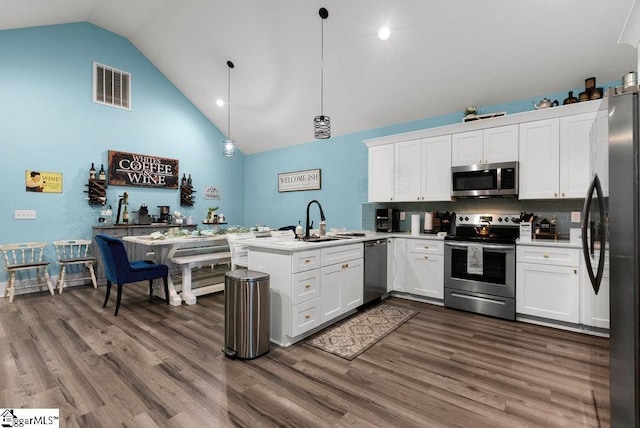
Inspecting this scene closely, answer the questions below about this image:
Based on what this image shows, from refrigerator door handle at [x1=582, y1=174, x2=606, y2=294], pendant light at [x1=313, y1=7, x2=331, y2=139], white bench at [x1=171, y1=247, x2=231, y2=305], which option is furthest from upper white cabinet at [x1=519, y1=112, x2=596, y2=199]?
white bench at [x1=171, y1=247, x2=231, y2=305]

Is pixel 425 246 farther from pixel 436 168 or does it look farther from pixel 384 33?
pixel 384 33

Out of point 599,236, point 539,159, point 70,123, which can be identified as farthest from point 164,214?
point 599,236

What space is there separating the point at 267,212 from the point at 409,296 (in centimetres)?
418

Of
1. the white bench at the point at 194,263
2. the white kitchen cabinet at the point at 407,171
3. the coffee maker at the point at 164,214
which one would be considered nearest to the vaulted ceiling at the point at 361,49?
the white kitchen cabinet at the point at 407,171

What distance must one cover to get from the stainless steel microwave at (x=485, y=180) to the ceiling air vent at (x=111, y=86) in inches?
238

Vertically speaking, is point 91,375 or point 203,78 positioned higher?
point 203,78

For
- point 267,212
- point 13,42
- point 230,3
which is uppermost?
point 230,3

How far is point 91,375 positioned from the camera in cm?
228

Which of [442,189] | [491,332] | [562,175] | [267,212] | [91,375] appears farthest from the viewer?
[267,212]

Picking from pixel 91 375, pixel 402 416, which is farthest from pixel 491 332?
pixel 91 375

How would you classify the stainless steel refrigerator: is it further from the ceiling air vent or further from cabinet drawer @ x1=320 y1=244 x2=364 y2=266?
the ceiling air vent

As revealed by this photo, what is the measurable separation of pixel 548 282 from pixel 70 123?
24.2 feet

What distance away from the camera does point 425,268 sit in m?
4.13

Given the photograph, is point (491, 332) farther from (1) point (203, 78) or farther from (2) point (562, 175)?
(1) point (203, 78)
